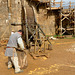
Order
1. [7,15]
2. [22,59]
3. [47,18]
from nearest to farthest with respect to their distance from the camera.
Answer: [22,59] → [7,15] → [47,18]

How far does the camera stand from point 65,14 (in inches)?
586

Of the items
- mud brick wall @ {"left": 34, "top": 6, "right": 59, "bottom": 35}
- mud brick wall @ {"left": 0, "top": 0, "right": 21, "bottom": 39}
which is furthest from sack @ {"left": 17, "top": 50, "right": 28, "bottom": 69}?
mud brick wall @ {"left": 34, "top": 6, "right": 59, "bottom": 35}

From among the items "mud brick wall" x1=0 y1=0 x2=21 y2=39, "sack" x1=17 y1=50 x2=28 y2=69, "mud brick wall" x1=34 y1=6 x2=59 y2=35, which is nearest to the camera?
"sack" x1=17 y1=50 x2=28 y2=69

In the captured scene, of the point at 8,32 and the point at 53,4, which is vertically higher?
the point at 53,4

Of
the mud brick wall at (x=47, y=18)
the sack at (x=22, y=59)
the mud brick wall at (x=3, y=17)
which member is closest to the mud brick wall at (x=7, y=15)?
the mud brick wall at (x=3, y=17)

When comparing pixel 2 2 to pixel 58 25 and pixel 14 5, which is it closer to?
pixel 14 5

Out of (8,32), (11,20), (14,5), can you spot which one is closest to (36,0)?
(14,5)

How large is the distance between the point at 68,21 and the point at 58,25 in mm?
1992

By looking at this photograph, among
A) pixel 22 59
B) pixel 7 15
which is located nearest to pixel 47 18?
pixel 7 15

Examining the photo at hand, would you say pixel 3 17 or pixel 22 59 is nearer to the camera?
pixel 22 59

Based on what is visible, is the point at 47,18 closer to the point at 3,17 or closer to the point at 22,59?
the point at 3,17

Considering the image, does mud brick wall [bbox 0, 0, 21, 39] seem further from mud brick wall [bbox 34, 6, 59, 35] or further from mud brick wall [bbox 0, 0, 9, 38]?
mud brick wall [bbox 34, 6, 59, 35]

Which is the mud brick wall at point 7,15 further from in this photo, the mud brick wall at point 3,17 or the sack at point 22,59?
the sack at point 22,59

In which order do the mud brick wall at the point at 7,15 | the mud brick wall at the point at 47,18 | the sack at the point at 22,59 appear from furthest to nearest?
the mud brick wall at the point at 47,18
the mud brick wall at the point at 7,15
the sack at the point at 22,59
